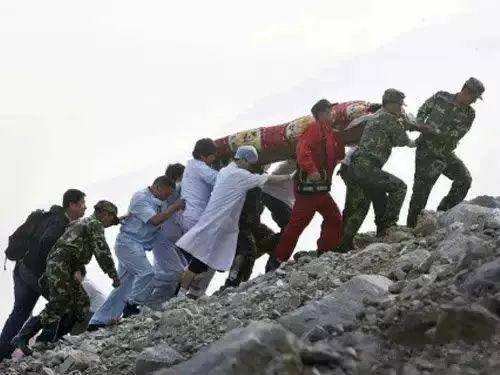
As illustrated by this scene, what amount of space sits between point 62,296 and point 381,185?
379 cm

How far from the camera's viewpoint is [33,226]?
8.73 meters

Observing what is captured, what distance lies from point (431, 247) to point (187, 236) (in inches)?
125

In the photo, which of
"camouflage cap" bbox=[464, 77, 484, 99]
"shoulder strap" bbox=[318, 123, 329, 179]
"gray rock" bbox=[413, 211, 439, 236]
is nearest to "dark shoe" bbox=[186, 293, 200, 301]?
"shoulder strap" bbox=[318, 123, 329, 179]

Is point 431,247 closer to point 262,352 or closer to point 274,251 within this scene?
point 274,251

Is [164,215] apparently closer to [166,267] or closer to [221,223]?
[221,223]

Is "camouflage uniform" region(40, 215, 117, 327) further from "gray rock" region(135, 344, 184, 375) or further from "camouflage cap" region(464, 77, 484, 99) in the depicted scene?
"camouflage cap" region(464, 77, 484, 99)

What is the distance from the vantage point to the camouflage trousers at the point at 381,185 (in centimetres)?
848

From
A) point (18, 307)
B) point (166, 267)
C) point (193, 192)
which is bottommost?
point (166, 267)

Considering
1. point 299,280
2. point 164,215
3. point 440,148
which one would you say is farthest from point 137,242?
point 440,148

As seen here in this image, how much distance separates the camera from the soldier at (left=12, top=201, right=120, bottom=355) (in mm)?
8195

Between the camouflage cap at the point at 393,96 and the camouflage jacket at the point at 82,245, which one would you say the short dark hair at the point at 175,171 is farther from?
the camouflage cap at the point at 393,96

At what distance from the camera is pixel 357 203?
8812 mm

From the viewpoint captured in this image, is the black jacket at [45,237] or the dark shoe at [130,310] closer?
the black jacket at [45,237]

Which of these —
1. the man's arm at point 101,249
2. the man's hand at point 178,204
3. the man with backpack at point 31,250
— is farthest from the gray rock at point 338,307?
the man's hand at point 178,204
